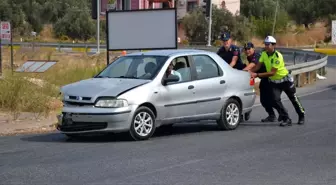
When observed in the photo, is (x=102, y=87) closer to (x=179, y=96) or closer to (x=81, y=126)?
(x=81, y=126)

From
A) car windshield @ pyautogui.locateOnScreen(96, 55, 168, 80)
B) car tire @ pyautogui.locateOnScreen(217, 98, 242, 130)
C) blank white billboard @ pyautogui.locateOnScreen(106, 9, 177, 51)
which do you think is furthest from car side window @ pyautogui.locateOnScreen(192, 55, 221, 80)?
blank white billboard @ pyautogui.locateOnScreen(106, 9, 177, 51)

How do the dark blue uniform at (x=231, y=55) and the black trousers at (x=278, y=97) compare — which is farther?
the dark blue uniform at (x=231, y=55)

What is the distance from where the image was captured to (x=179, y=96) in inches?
478

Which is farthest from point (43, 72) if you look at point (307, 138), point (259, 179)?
point (259, 179)

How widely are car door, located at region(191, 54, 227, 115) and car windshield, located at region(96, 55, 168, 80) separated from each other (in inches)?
30.2

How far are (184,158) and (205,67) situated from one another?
3370 millimetres

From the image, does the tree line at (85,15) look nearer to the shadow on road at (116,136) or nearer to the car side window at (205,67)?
the shadow on road at (116,136)

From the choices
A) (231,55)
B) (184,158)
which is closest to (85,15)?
(231,55)

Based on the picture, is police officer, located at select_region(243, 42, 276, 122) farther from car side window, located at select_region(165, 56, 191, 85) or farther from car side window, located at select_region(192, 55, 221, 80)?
car side window, located at select_region(165, 56, 191, 85)

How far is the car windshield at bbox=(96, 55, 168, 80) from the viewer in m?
12.1

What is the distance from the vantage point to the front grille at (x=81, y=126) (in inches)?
444

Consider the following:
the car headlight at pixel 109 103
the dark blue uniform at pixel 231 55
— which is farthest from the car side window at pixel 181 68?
the dark blue uniform at pixel 231 55

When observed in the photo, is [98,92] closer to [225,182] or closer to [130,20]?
[225,182]

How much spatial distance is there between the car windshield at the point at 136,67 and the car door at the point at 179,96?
1.00 feet
